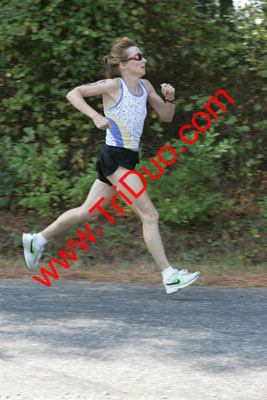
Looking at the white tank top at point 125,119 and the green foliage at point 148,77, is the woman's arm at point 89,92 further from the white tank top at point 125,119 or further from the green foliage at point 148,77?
the green foliage at point 148,77

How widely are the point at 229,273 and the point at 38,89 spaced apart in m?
3.60

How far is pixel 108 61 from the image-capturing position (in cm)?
557

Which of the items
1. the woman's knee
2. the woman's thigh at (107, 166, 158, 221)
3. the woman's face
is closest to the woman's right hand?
the woman's thigh at (107, 166, 158, 221)

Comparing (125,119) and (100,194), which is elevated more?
(125,119)

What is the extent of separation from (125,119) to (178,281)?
4.23 ft

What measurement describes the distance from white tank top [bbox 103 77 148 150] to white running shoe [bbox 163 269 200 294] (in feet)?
3.44

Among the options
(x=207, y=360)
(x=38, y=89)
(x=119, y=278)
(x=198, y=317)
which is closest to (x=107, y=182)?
(x=119, y=278)

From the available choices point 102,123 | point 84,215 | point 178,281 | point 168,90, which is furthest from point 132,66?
point 178,281

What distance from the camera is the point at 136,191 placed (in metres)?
5.36

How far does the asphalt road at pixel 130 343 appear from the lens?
357 centimetres

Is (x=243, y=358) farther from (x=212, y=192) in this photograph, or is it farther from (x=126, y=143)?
(x=212, y=192)

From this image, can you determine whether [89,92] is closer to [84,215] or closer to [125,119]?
[125,119]

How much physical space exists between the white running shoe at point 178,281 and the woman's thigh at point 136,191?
0.49 m

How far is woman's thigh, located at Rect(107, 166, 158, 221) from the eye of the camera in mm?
5371
